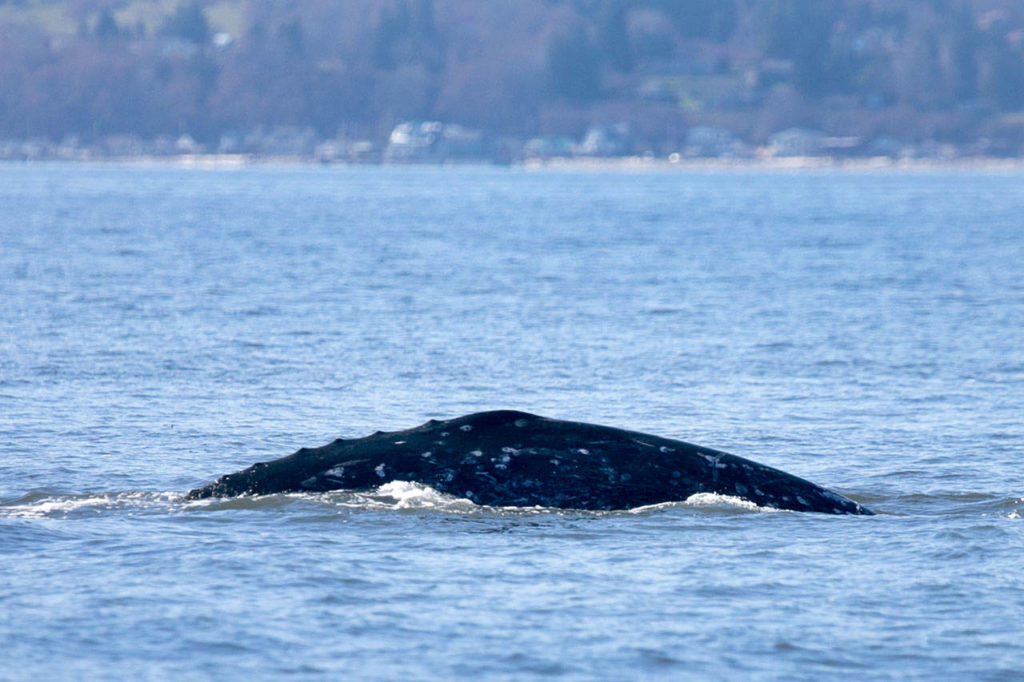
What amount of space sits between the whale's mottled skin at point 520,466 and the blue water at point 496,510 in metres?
0.19

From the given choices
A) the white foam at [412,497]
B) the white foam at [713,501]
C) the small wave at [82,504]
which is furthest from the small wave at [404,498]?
the small wave at [82,504]

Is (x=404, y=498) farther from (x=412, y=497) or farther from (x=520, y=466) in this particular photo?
(x=520, y=466)

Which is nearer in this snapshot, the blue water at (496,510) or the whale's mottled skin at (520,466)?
the blue water at (496,510)

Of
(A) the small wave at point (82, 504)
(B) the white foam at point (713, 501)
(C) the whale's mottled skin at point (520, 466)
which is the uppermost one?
(C) the whale's mottled skin at point (520, 466)

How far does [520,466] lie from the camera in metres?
11.6

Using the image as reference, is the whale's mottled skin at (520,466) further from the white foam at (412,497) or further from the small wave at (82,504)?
the small wave at (82,504)

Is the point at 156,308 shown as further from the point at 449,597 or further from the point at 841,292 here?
the point at 449,597

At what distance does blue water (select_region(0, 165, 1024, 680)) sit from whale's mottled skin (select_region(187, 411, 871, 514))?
187 millimetres

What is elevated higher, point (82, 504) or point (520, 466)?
point (520, 466)

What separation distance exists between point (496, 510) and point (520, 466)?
0.42 metres

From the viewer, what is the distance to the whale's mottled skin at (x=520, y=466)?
452 inches

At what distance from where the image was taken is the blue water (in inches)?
366

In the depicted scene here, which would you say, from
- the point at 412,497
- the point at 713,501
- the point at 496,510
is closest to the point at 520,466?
the point at 496,510

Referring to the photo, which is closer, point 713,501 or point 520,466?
point 520,466
